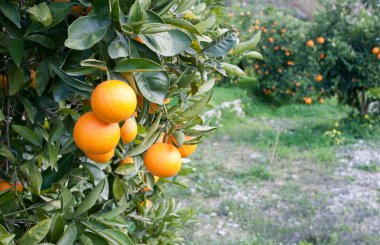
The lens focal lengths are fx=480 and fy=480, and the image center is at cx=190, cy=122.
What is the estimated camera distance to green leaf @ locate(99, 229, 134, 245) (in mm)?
870

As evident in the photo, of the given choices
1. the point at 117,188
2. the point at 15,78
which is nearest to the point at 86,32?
the point at 15,78

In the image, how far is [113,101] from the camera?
70 cm

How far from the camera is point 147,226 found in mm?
1676

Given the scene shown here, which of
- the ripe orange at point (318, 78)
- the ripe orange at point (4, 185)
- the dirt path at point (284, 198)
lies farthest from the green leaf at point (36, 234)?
the ripe orange at point (318, 78)

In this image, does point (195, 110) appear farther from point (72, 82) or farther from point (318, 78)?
point (318, 78)

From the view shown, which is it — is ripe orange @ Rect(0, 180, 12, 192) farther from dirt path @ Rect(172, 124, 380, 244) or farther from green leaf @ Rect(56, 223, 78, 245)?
dirt path @ Rect(172, 124, 380, 244)

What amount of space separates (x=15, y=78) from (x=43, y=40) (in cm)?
13

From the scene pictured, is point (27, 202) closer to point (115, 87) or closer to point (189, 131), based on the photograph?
point (189, 131)

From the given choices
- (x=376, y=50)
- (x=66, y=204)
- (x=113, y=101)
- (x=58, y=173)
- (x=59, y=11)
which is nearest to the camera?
(x=113, y=101)

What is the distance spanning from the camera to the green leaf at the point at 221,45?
0.96 m

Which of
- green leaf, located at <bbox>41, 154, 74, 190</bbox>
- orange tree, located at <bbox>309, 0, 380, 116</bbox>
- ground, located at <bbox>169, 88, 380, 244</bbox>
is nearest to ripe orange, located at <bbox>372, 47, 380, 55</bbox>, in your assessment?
orange tree, located at <bbox>309, 0, 380, 116</bbox>

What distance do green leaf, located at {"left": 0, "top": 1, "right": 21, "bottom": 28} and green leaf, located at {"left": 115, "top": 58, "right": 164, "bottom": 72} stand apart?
0.73 ft

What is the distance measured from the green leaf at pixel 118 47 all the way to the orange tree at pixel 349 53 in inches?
211

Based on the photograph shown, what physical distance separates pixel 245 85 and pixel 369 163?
4666mm
